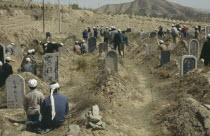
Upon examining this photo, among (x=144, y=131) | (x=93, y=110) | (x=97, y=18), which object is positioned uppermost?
(x=97, y=18)

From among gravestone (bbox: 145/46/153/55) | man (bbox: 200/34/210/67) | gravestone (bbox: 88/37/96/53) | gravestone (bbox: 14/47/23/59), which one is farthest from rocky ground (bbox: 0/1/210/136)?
gravestone (bbox: 88/37/96/53)

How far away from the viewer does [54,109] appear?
754 centimetres

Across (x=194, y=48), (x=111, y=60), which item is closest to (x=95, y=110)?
(x=111, y=60)

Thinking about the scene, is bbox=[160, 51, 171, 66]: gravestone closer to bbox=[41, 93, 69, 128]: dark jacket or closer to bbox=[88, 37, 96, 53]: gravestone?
bbox=[88, 37, 96, 53]: gravestone

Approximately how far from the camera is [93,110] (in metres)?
7.95

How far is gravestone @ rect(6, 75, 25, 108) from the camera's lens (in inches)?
370

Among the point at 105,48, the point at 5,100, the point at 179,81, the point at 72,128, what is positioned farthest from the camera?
the point at 105,48

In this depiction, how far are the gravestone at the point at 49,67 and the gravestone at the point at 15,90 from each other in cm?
382

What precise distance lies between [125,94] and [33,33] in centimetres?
2420

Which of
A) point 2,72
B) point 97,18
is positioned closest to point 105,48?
point 2,72

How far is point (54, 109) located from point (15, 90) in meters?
2.53

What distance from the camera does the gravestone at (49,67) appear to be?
43.9ft

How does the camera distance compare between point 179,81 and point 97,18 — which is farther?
point 97,18

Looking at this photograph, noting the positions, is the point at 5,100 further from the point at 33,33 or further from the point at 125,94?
the point at 33,33
